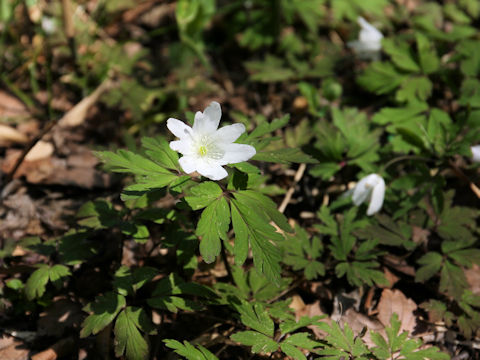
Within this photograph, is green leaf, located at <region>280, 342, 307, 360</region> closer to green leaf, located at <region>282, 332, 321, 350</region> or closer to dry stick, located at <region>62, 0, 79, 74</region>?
green leaf, located at <region>282, 332, 321, 350</region>

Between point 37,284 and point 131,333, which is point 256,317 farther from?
point 37,284

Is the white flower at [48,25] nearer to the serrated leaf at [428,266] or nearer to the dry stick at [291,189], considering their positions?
the dry stick at [291,189]

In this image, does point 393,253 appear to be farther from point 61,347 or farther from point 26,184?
point 26,184

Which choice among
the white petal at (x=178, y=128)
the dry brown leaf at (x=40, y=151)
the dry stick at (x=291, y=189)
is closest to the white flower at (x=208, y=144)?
the white petal at (x=178, y=128)

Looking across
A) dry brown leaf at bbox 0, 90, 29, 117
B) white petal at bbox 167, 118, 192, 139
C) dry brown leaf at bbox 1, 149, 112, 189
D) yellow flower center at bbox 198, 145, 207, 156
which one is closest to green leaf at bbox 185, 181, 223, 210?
yellow flower center at bbox 198, 145, 207, 156

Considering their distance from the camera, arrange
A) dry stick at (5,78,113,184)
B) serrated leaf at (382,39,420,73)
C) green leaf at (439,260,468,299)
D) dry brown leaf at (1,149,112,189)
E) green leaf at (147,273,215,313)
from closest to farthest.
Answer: green leaf at (147,273,215,313), green leaf at (439,260,468,299), dry brown leaf at (1,149,112,189), serrated leaf at (382,39,420,73), dry stick at (5,78,113,184)

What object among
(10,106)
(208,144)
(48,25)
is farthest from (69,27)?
(208,144)

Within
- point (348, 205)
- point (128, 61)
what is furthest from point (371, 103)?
point (128, 61)
